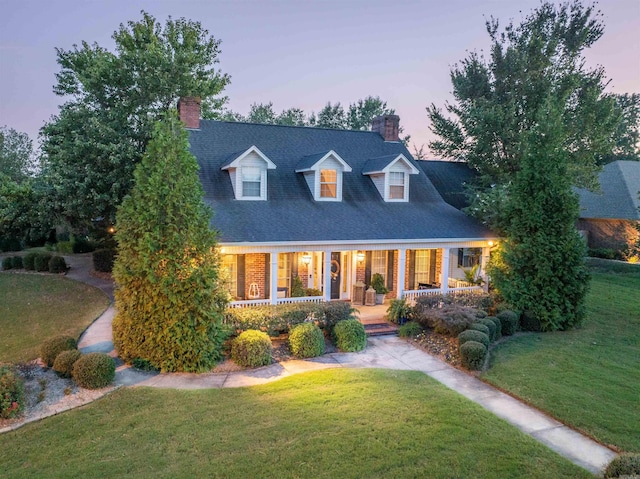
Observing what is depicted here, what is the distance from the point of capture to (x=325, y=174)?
17.7 meters

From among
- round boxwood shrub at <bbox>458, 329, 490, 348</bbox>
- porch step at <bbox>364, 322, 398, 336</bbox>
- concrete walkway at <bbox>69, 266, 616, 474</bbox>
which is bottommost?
concrete walkway at <bbox>69, 266, 616, 474</bbox>

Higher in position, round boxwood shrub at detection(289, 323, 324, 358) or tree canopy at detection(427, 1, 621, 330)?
tree canopy at detection(427, 1, 621, 330)

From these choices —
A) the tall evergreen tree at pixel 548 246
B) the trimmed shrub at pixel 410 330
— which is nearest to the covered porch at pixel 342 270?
the trimmed shrub at pixel 410 330

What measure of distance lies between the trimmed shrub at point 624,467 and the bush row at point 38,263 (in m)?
26.3

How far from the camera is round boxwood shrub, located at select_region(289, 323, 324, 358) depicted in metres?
11.8

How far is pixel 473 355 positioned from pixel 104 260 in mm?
20024

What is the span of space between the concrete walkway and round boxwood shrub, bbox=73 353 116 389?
0.45 meters

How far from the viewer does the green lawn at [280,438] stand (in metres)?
6.47

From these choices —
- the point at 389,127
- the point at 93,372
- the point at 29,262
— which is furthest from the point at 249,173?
the point at 29,262

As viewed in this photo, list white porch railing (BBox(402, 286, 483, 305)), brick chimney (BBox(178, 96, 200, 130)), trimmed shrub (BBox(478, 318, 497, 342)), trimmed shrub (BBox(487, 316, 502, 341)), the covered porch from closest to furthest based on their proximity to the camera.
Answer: trimmed shrub (BBox(478, 318, 497, 342)), trimmed shrub (BBox(487, 316, 502, 341)), the covered porch, white porch railing (BBox(402, 286, 483, 305)), brick chimney (BBox(178, 96, 200, 130))

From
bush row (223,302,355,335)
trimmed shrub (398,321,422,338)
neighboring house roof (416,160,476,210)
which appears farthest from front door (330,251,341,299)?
neighboring house roof (416,160,476,210)

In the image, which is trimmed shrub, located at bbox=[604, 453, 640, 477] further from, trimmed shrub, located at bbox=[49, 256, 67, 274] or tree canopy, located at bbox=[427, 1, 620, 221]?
trimmed shrub, located at bbox=[49, 256, 67, 274]

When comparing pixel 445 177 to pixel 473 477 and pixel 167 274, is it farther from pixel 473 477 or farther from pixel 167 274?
pixel 473 477

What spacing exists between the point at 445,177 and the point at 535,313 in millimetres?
10099
